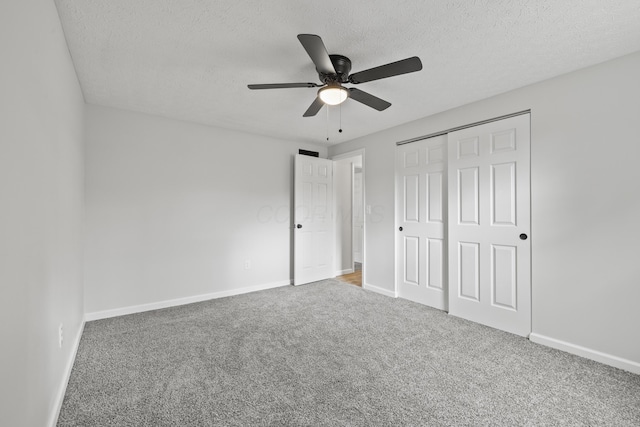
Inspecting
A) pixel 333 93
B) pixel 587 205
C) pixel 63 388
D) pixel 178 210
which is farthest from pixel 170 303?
pixel 587 205

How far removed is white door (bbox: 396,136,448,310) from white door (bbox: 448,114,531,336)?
177mm

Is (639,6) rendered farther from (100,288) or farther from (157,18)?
(100,288)

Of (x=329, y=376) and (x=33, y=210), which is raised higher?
(x=33, y=210)

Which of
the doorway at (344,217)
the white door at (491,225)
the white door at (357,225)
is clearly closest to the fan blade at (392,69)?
the white door at (491,225)

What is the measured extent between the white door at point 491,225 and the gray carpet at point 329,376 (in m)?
0.24

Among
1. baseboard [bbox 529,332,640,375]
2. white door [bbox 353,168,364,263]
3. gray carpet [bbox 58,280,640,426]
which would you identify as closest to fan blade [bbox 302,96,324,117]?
gray carpet [bbox 58,280,640,426]

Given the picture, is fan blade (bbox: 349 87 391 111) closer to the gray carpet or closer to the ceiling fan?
the ceiling fan

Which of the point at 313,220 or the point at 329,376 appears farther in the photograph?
the point at 313,220

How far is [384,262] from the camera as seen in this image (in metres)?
4.02

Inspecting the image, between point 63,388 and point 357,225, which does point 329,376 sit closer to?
point 63,388

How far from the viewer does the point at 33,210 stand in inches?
50.1

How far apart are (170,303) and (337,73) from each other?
10.5ft

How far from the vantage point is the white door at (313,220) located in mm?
4426

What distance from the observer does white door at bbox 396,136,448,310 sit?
340 centimetres
